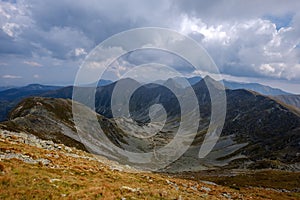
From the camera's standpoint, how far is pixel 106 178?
26.5 m

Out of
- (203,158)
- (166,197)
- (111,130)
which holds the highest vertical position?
(166,197)

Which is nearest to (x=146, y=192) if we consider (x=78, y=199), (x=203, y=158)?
(x=78, y=199)

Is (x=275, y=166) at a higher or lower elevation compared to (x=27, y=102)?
lower

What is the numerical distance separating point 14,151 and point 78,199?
14001 millimetres

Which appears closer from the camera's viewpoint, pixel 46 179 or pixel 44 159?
pixel 46 179

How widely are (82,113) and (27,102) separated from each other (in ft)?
113

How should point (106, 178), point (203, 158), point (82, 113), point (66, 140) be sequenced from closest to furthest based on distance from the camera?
point (106, 178), point (66, 140), point (82, 113), point (203, 158)

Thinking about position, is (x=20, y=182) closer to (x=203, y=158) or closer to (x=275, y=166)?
(x=275, y=166)

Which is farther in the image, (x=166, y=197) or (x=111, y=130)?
(x=111, y=130)

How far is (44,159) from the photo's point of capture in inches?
1104

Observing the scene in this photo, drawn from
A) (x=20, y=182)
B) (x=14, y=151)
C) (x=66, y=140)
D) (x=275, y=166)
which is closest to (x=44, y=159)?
(x=14, y=151)

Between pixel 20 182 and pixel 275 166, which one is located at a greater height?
pixel 20 182

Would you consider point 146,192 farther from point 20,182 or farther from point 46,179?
point 20,182

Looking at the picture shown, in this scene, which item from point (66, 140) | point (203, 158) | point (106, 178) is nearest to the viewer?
point (106, 178)
